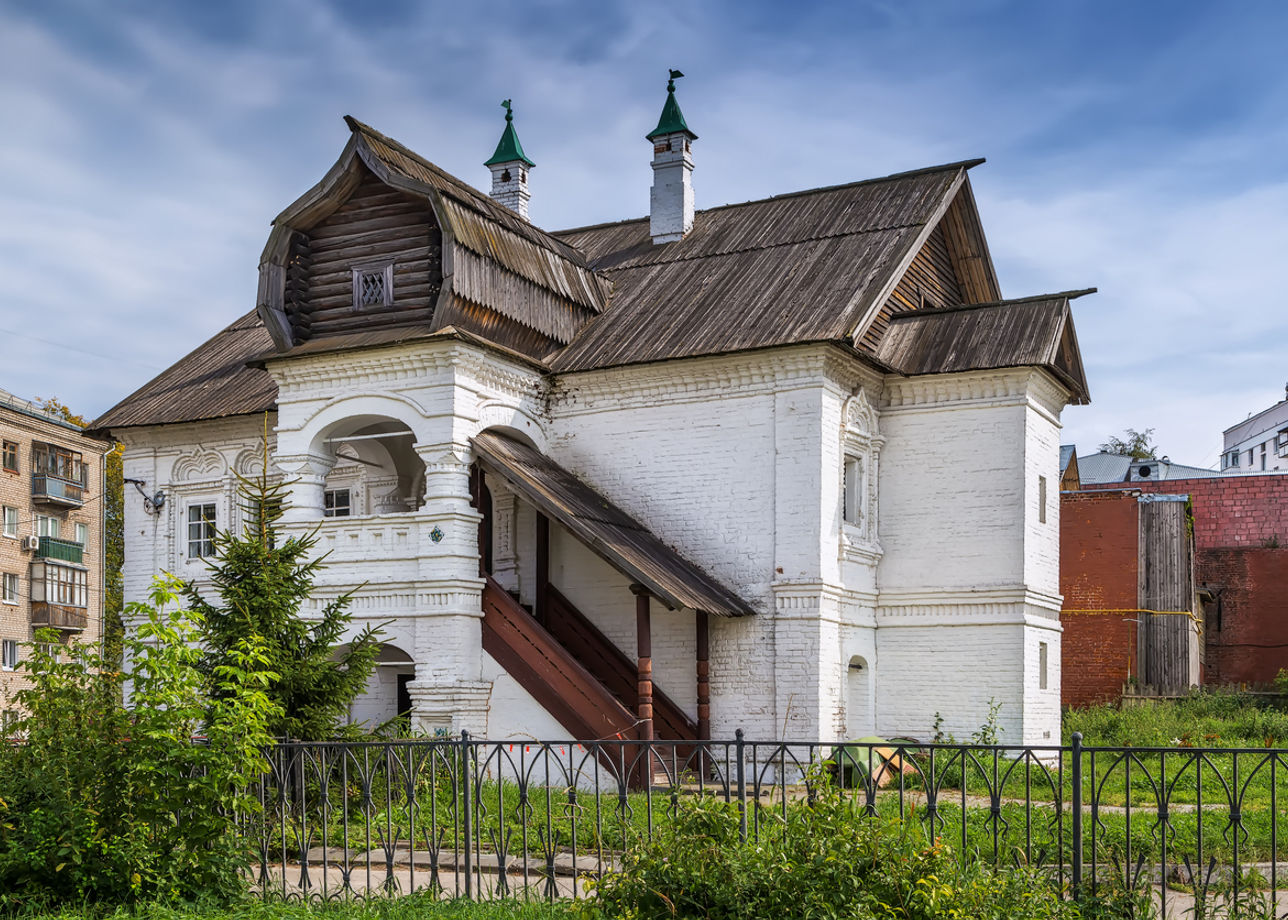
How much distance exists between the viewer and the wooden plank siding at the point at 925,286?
17.5 meters

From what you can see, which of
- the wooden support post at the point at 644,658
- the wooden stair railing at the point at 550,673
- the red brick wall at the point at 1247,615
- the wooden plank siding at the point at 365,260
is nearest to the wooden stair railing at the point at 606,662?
the wooden support post at the point at 644,658

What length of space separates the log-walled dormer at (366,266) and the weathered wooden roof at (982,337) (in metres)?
5.67

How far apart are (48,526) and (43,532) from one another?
0.26 m

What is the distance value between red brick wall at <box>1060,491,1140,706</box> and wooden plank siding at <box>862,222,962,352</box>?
5.13 metres

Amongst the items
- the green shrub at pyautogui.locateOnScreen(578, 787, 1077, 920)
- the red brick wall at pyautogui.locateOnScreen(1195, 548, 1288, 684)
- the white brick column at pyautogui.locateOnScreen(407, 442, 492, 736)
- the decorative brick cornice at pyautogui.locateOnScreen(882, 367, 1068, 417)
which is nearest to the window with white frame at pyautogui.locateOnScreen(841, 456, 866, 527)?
the decorative brick cornice at pyautogui.locateOnScreen(882, 367, 1068, 417)

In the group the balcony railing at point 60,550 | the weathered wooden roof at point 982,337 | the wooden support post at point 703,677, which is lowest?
the wooden support post at point 703,677

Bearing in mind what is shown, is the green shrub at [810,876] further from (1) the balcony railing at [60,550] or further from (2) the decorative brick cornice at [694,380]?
(1) the balcony railing at [60,550]

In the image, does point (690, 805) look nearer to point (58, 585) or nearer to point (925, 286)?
point (925, 286)

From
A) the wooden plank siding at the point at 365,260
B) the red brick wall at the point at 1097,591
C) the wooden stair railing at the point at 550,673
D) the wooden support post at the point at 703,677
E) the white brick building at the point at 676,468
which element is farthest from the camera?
the red brick wall at the point at 1097,591

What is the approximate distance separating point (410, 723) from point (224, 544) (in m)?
4.51

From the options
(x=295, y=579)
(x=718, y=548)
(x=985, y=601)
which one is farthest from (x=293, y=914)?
(x=985, y=601)

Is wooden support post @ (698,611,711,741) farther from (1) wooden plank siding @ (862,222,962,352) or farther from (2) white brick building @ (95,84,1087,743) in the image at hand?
(1) wooden plank siding @ (862,222,962,352)

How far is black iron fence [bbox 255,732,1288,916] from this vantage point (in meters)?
7.55

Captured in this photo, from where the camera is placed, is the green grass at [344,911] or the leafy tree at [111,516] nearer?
the green grass at [344,911]
